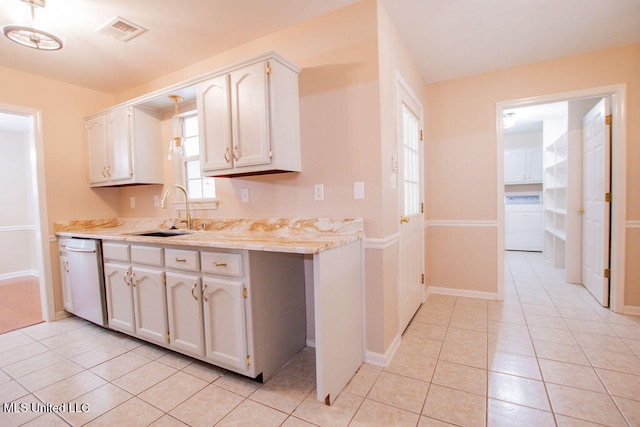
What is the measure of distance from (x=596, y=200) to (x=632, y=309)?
108 centimetres

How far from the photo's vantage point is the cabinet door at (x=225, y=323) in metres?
1.76

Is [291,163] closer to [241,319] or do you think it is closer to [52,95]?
[241,319]

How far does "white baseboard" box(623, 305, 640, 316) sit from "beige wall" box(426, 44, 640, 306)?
3 cm

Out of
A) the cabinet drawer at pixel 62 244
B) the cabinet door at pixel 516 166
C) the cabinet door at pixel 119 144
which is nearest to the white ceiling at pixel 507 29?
the cabinet door at pixel 119 144

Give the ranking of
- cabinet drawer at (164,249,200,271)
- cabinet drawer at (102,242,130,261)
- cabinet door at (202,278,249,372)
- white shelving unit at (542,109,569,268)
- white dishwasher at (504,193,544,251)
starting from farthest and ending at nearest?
1. white dishwasher at (504,193,544,251)
2. white shelving unit at (542,109,569,268)
3. cabinet drawer at (102,242,130,261)
4. cabinet drawer at (164,249,200,271)
5. cabinet door at (202,278,249,372)

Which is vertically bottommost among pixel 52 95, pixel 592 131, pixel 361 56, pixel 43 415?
pixel 43 415

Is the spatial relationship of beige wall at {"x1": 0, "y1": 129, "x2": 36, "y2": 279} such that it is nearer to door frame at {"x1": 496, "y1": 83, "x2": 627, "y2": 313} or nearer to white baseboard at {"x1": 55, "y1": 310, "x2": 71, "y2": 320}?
white baseboard at {"x1": 55, "y1": 310, "x2": 71, "y2": 320}

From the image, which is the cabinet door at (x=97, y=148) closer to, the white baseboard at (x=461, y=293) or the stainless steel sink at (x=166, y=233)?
the stainless steel sink at (x=166, y=233)

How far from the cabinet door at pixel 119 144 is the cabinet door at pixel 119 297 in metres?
1.04

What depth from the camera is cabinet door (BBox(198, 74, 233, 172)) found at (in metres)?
2.18

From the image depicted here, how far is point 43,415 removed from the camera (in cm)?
160

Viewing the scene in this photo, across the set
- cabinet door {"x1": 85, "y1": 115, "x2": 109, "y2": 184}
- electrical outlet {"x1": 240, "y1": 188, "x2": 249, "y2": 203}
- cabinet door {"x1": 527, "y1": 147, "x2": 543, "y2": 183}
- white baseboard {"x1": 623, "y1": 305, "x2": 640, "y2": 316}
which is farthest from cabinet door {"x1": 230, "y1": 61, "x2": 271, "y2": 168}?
cabinet door {"x1": 527, "y1": 147, "x2": 543, "y2": 183}

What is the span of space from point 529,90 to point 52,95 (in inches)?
194

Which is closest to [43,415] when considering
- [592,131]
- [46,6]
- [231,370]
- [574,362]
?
[231,370]
